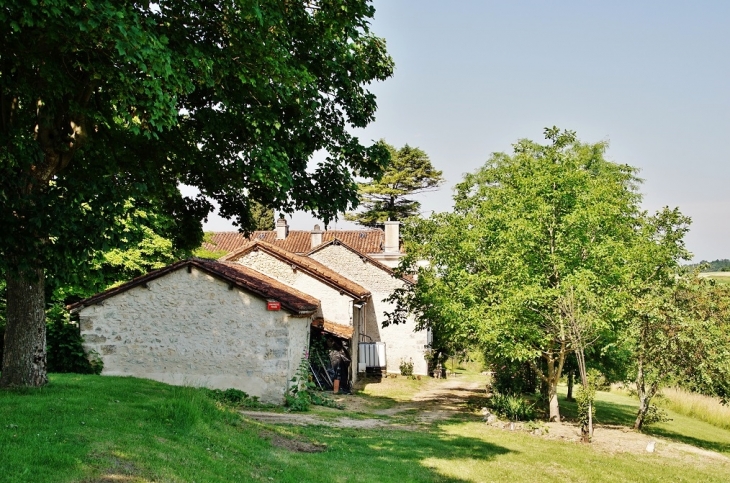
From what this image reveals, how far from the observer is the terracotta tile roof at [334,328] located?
22906mm

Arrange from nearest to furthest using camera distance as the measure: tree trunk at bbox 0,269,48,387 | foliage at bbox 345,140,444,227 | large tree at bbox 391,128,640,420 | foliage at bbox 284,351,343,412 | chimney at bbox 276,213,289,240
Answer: tree trunk at bbox 0,269,48,387, large tree at bbox 391,128,640,420, foliage at bbox 284,351,343,412, chimney at bbox 276,213,289,240, foliage at bbox 345,140,444,227

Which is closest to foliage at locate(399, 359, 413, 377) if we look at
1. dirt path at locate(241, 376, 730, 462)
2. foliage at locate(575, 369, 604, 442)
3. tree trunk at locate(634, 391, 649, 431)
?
dirt path at locate(241, 376, 730, 462)

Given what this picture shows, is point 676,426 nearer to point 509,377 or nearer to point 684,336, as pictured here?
point 509,377

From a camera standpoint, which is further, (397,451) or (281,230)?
(281,230)

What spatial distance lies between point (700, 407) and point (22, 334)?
91.7ft

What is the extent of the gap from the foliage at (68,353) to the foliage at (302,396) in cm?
613

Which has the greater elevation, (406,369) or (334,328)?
(334,328)

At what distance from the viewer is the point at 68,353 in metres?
18.5

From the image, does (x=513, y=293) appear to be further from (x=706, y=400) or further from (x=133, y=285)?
(x=706, y=400)

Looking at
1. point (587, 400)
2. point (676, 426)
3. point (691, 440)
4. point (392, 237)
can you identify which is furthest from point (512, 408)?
point (392, 237)

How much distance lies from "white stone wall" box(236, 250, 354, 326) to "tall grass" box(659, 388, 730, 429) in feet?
46.9

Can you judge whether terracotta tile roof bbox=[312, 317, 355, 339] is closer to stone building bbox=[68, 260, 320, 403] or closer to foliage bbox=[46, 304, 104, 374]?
stone building bbox=[68, 260, 320, 403]

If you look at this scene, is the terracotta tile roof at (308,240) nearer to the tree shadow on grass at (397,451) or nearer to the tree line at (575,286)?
the tree line at (575,286)

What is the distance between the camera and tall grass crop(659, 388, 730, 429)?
26136 millimetres
